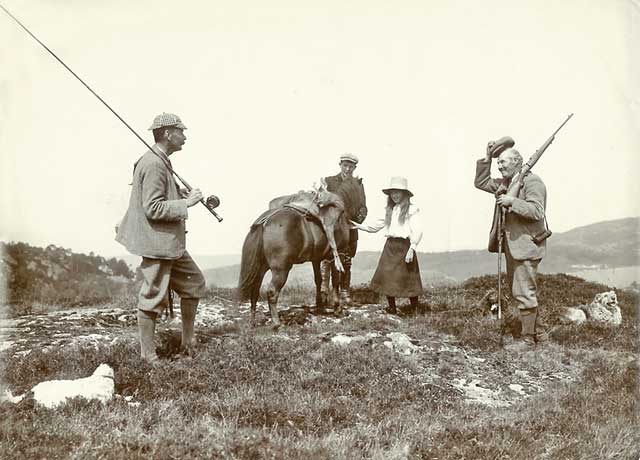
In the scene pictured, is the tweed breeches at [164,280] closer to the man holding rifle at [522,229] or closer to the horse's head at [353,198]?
the man holding rifle at [522,229]

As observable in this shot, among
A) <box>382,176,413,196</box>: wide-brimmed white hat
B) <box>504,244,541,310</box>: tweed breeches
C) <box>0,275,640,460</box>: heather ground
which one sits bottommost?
<box>0,275,640,460</box>: heather ground

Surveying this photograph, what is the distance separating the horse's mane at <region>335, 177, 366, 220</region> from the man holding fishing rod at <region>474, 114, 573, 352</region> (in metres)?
3.17

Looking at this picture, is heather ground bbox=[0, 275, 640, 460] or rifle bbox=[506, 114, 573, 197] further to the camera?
rifle bbox=[506, 114, 573, 197]

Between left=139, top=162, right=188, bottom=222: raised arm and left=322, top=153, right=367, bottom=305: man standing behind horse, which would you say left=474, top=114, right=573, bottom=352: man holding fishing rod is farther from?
left=139, top=162, right=188, bottom=222: raised arm

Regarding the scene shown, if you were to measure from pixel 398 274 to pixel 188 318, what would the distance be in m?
3.57

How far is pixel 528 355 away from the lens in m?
6.83

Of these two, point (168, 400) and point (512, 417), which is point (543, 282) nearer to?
point (512, 417)

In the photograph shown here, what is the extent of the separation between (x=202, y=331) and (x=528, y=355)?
397cm

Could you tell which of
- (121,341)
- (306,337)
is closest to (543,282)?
(306,337)

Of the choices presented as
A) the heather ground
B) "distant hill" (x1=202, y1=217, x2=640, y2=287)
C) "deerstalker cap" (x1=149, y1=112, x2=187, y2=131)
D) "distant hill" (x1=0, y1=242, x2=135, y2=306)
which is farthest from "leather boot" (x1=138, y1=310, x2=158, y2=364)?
"distant hill" (x1=202, y1=217, x2=640, y2=287)

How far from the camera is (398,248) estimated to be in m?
8.95

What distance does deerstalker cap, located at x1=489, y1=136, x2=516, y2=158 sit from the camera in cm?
727

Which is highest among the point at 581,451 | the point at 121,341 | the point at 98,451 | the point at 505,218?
the point at 505,218

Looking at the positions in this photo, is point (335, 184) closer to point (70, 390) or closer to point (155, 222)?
point (155, 222)
